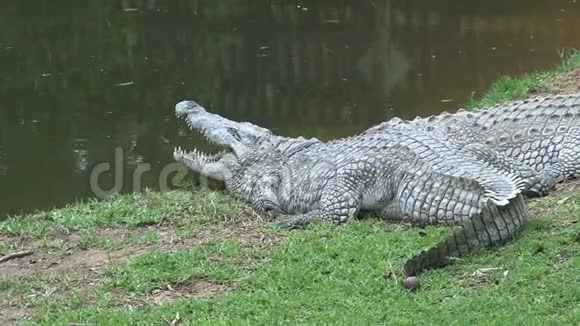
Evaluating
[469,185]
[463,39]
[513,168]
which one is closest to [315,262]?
[469,185]

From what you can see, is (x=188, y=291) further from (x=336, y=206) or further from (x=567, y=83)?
(x=567, y=83)

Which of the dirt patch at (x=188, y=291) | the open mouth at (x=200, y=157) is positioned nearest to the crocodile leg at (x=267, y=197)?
the open mouth at (x=200, y=157)

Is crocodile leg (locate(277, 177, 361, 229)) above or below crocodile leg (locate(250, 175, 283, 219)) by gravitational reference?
above

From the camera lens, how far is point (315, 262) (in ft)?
15.9

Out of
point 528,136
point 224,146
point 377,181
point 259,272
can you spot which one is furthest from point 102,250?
point 528,136

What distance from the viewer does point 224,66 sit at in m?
11.7

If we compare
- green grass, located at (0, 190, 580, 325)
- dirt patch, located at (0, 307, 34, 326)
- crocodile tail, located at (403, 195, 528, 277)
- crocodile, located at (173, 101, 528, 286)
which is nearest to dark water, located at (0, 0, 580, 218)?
crocodile, located at (173, 101, 528, 286)

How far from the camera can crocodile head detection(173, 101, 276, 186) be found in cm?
691

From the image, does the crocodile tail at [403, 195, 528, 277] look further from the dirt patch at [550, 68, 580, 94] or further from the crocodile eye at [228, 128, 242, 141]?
the dirt patch at [550, 68, 580, 94]

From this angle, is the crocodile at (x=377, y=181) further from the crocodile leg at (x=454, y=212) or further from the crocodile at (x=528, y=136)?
the crocodile at (x=528, y=136)

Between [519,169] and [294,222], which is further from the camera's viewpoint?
[519,169]

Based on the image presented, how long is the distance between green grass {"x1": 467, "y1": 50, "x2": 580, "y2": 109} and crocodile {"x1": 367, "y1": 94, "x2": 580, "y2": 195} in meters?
2.09

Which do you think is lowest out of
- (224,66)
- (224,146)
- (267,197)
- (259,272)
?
(224,66)

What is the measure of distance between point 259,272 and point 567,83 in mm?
4527
